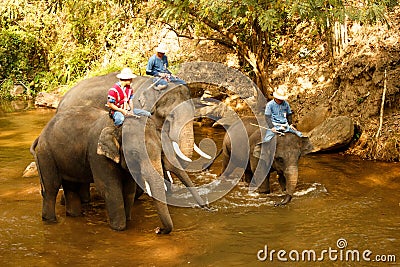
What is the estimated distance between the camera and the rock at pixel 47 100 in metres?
18.0

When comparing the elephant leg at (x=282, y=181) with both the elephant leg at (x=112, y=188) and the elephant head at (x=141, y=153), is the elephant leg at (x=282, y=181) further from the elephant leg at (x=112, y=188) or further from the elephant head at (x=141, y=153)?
the elephant leg at (x=112, y=188)

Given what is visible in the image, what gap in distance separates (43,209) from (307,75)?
845cm

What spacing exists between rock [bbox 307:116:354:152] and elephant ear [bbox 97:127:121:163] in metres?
5.25

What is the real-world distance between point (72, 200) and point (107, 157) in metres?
1.30

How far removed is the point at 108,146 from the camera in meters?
6.52

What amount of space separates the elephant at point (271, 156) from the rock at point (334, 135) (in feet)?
7.06

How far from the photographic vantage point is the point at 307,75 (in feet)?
45.9

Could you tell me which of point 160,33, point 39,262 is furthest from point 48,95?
point 39,262

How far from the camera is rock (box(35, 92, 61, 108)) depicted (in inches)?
710

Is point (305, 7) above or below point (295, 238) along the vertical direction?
above

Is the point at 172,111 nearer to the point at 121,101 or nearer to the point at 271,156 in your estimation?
the point at 271,156

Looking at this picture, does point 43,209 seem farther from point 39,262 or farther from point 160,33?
point 160,33

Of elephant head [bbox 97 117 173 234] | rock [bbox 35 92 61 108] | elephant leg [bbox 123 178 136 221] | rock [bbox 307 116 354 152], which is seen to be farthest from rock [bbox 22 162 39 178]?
rock [bbox 35 92 61 108]

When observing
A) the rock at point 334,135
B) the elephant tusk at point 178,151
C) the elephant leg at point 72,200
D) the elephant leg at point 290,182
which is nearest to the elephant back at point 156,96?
the elephant tusk at point 178,151
